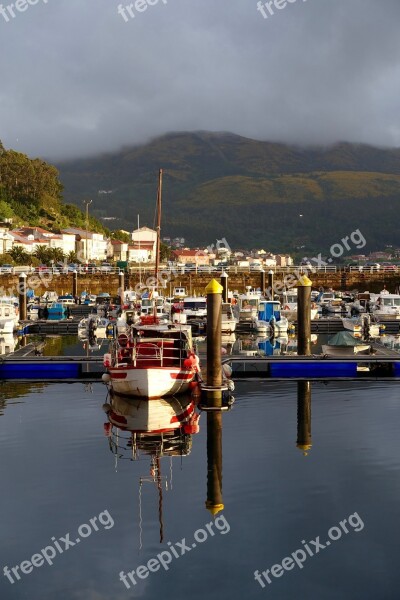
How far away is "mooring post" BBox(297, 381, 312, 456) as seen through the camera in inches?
1168

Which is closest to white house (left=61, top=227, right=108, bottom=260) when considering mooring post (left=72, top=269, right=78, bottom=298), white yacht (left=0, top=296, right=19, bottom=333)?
mooring post (left=72, top=269, right=78, bottom=298)

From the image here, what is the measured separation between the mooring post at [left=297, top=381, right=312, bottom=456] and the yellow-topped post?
355cm

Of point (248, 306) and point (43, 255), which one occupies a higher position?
point (43, 255)

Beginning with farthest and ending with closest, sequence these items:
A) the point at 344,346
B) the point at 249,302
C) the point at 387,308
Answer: the point at 249,302 < the point at 387,308 < the point at 344,346

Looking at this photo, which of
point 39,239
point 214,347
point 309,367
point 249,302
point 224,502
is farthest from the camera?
point 39,239

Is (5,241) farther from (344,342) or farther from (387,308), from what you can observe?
(344,342)

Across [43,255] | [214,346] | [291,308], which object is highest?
[43,255]

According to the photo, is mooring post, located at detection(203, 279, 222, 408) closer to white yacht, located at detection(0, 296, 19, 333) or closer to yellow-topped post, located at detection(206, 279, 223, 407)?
yellow-topped post, located at detection(206, 279, 223, 407)

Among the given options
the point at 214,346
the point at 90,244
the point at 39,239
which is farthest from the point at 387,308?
the point at 90,244

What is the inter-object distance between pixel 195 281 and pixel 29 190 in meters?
84.4

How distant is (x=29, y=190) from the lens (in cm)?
18362

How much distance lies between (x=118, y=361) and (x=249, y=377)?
8732mm

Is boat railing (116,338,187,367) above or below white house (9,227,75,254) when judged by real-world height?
below

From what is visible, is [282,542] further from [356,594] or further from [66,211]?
[66,211]
